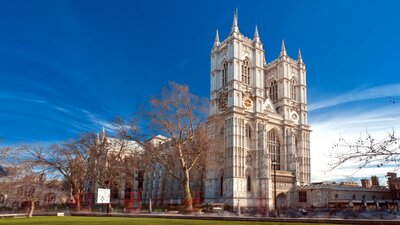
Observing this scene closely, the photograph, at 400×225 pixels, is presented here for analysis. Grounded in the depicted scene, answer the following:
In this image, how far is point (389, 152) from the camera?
8.10 meters

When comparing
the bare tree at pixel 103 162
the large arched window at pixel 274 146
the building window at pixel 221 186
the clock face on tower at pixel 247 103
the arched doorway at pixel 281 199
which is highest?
the clock face on tower at pixel 247 103

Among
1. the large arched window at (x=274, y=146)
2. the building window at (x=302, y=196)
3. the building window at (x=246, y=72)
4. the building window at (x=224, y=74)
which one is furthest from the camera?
the building window at (x=224, y=74)

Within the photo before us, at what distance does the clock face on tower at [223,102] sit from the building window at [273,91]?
12955 millimetres

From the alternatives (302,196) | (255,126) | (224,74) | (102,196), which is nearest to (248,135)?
(255,126)

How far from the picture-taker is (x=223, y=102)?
66000 mm

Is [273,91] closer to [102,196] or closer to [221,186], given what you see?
[221,186]

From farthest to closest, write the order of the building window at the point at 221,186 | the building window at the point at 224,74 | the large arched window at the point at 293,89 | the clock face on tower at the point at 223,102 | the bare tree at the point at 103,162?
1. the large arched window at the point at 293,89
2. the building window at the point at 224,74
3. the clock face on tower at the point at 223,102
4. the building window at the point at 221,186
5. the bare tree at the point at 103,162

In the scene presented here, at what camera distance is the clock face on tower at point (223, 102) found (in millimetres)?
65188

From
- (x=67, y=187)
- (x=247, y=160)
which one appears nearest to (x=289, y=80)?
(x=247, y=160)

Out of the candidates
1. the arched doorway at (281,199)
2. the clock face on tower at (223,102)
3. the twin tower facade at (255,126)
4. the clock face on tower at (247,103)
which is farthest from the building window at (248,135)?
the arched doorway at (281,199)

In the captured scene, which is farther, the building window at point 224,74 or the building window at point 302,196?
the building window at point 224,74

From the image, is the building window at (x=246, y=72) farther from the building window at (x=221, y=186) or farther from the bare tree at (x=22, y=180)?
the bare tree at (x=22, y=180)

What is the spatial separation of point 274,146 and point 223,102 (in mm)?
12768

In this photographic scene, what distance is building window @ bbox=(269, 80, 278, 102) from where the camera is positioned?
7333 centimetres
